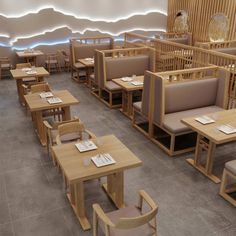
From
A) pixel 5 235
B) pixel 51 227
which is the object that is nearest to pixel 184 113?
pixel 51 227

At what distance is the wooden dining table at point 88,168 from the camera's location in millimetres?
2818

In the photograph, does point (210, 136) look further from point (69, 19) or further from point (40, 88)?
point (69, 19)

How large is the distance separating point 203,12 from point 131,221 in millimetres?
9296

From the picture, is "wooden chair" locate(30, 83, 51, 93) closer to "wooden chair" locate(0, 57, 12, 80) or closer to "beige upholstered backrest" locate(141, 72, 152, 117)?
"beige upholstered backrest" locate(141, 72, 152, 117)

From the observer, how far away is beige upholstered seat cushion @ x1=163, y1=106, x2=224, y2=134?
14.7 ft

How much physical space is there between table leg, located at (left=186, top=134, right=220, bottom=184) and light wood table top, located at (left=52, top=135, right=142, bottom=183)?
147 cm

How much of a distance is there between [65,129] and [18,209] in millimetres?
1146

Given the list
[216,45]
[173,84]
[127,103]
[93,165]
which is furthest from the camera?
[216,45]

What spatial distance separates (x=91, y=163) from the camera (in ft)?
9.71

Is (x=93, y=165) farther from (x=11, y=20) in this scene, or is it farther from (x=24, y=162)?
(x=11, y=20)

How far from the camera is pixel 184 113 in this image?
493cm

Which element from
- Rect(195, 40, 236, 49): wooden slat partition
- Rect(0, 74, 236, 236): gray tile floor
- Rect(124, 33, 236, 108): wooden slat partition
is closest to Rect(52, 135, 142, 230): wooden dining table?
Rect(0, 74, 236, 236): gray tile floor

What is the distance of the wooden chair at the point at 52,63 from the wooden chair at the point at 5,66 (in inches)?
49.5

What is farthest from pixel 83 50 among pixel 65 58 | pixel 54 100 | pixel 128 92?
pixel 54 100
